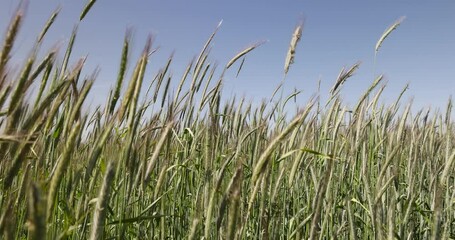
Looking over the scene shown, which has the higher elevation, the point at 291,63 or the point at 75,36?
the point at 291,63

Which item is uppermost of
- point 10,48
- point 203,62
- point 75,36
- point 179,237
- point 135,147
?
point 203,62

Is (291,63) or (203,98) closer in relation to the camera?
(291,63)

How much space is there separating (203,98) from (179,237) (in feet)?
2.07

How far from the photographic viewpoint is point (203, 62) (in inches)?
75.5

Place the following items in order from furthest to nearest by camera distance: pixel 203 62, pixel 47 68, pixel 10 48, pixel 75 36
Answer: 1. pixel 203 62
2. pixel 75 36
3. pixel 47 68
4. pixel 10 48

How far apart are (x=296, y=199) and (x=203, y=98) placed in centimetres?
64

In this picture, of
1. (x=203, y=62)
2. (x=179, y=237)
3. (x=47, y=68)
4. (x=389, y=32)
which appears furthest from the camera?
(x=389, y=32)

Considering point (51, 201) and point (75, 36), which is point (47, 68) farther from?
point (51, 201)

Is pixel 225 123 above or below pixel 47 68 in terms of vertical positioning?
above

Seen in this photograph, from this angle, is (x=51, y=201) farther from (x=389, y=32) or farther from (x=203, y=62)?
(x=389, y=32)

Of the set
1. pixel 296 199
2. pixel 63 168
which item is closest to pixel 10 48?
pixel 63 168

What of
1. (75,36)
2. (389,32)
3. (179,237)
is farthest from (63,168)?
(389,32)

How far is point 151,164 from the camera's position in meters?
1.11

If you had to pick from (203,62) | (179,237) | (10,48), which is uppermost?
(203,62)
